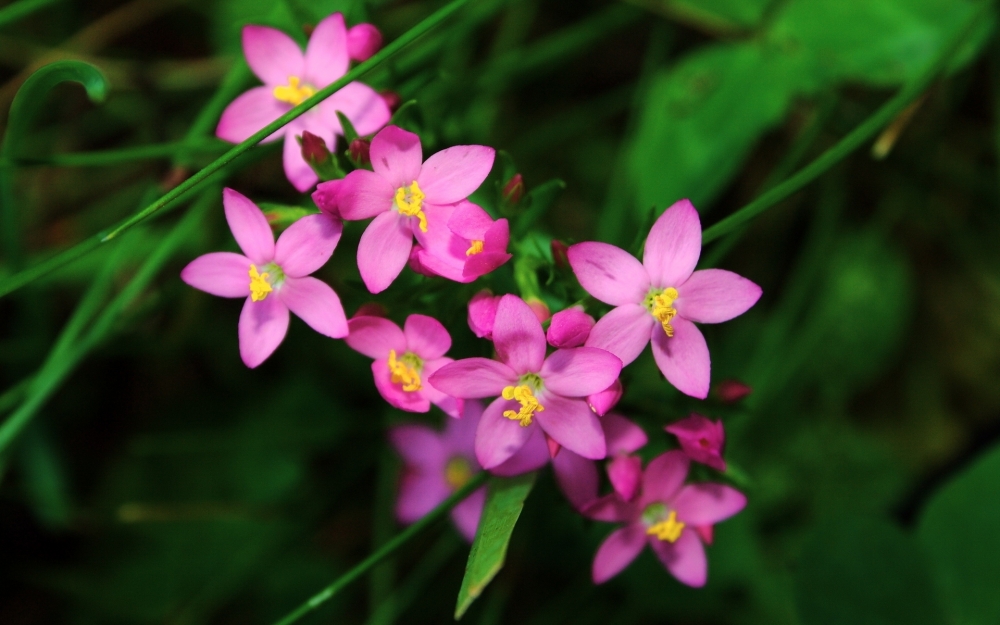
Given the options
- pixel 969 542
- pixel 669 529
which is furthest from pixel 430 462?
pixel 969 542

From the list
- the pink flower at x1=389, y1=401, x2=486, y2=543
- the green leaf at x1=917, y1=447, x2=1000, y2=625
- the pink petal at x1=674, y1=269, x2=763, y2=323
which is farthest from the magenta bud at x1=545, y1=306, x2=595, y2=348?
the green leaf at x1=917, y1=447, x2=1000, y2=625

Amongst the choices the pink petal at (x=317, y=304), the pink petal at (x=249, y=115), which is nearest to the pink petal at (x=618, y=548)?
the pink petal at (x=317, y=304)

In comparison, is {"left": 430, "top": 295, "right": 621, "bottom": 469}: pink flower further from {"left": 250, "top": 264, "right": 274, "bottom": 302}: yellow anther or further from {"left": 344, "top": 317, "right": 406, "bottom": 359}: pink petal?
{"left": 250, "top": 264, "right": 274, "bottom": 302}: yellow anther

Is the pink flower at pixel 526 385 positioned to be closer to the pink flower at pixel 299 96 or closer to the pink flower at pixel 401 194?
the pink flower at pixel 401 194

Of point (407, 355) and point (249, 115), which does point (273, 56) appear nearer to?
point (249, 115)

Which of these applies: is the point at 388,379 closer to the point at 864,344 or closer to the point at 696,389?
the point at 696,389

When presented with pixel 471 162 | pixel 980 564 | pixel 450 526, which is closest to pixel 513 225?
pixel 471 162
